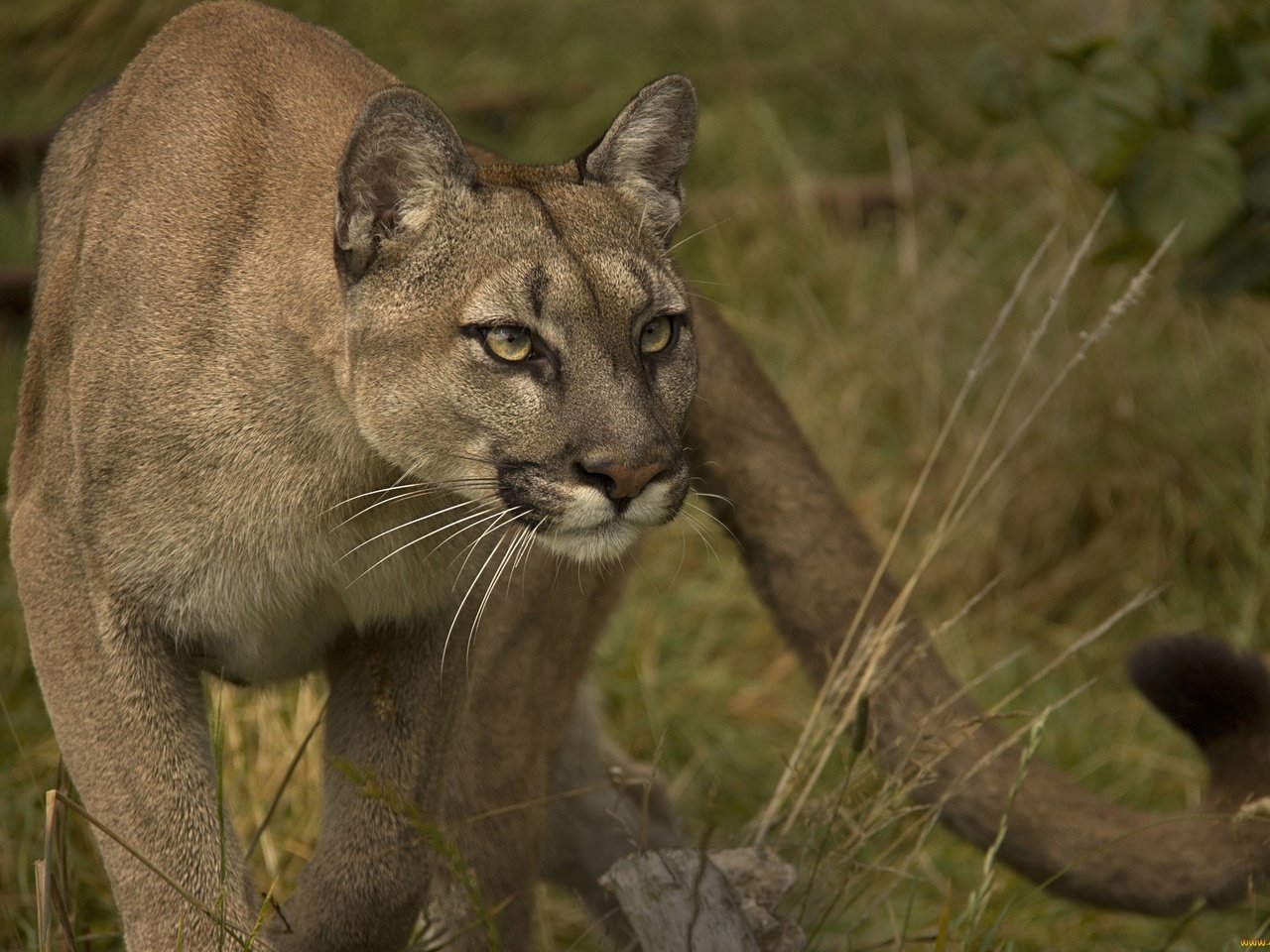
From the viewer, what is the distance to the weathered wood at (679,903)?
9.45ft

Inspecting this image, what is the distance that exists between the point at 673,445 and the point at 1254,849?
1819 millimetres

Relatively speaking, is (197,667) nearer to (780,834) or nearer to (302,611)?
(302,611)

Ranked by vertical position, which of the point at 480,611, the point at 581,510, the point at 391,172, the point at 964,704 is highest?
the point at 391,172

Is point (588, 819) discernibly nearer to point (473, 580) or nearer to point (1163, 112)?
point (473, 580)

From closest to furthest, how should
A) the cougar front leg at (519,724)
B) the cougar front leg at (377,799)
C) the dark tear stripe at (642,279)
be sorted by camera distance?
the dark tear stripe at (642,279), the cougar front leg at (377,799), the cougar front leg at (519,724)

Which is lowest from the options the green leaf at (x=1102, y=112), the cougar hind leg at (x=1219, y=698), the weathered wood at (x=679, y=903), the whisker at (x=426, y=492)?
the cougar hind leg at (x=1219, y=698)

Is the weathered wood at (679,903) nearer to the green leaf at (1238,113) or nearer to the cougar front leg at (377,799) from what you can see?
the cougar front leg at (377,799)

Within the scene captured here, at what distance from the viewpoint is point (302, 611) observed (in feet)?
10.3

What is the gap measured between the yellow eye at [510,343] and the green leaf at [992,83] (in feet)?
7.38

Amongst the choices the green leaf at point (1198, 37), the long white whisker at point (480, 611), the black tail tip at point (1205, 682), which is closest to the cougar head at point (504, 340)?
the long white whisker at point (480, 611)

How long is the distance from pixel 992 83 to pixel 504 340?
7.63 ft

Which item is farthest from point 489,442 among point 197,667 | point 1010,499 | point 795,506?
point 1010,499

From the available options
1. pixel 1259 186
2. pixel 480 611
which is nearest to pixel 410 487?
pixel 480 611

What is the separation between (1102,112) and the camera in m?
4.39
